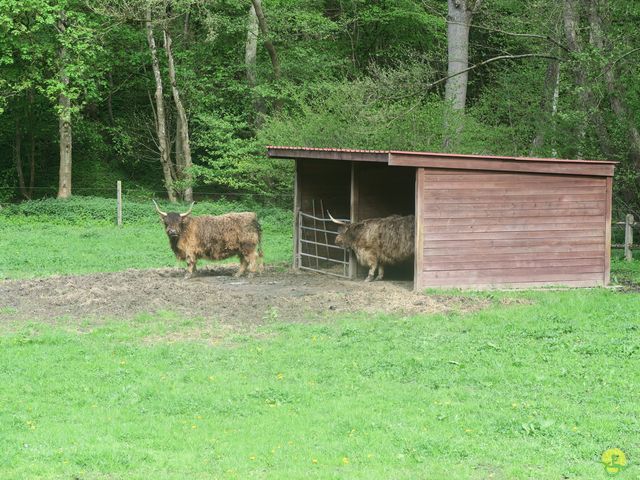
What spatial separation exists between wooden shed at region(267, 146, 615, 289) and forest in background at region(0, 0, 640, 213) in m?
4.43

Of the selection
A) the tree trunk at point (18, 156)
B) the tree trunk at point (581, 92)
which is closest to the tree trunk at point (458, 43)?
the tree trunk at point (581, 92)

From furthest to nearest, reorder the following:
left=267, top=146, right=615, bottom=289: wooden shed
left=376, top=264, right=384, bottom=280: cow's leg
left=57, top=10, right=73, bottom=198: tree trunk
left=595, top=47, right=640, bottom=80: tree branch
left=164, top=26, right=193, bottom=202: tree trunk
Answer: left=164, top=26, right=193, bottom=202: tree trunk → left=57, top=10, right=73, bottom=198: tree trunk → left=595, top=47, right=640, bottom=80: tree branch → left=376, top=264, right=384, bottom=280: cow's leg → left=267, top=146, right=615, bottom=289: wooden shed

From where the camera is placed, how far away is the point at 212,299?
1409cm

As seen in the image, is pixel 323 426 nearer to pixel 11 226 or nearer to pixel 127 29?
pixel 11 226

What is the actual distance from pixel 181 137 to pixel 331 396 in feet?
84.5

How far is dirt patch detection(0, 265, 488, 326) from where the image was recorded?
1305 cm

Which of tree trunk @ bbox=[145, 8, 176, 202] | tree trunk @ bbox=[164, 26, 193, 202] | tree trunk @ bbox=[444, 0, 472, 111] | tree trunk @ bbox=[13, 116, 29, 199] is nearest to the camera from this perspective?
tree trunk @ bbox=[444, 0, 472, 111]

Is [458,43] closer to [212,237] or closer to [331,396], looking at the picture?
[212,237]

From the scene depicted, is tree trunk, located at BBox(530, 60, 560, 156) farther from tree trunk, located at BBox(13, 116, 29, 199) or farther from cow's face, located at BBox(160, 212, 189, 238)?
tree trunk, located at BBox(13, 116, 29, 199)

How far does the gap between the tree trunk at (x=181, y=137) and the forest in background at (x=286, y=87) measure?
72 millimetres

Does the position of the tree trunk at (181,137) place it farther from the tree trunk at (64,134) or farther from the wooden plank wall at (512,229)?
the wooden plank wall at (512,229)

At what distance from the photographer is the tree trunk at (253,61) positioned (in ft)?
103

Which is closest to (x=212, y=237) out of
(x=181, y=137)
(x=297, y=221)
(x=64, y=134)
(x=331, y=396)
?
(x=297, y=221)

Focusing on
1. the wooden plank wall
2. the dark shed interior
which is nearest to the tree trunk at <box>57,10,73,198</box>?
the dark shed interior
